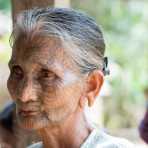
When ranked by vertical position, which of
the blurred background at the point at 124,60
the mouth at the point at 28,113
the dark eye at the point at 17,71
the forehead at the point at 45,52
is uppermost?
the forehead at the point at 45,52

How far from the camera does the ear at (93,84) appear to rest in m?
1.67

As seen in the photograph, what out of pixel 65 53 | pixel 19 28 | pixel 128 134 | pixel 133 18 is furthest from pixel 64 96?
pixel 133 18

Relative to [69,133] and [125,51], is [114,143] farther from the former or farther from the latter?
[125,51]

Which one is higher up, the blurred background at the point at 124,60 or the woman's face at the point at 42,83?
the woman's face at the point at 42,83

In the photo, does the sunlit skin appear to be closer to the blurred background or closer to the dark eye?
the dark eye

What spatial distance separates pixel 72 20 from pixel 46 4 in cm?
48

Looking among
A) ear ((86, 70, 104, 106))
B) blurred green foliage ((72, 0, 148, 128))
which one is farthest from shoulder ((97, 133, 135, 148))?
blurred green foliage ((72, 0, 148, 128))

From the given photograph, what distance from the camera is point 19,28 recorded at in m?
1.64

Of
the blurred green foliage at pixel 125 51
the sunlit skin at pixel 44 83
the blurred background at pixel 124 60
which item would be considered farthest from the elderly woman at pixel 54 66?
the blurred green foliage at pixel 125 51

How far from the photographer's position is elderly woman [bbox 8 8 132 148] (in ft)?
5.23

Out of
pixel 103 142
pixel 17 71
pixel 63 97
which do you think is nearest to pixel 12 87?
pixel 17 71

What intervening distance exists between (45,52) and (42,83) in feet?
0.29

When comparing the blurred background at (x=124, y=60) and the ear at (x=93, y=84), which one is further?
the blurred background at (x=124, y=60)

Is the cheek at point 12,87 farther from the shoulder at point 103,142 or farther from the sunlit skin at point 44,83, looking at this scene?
the shoulder at point 103,142
